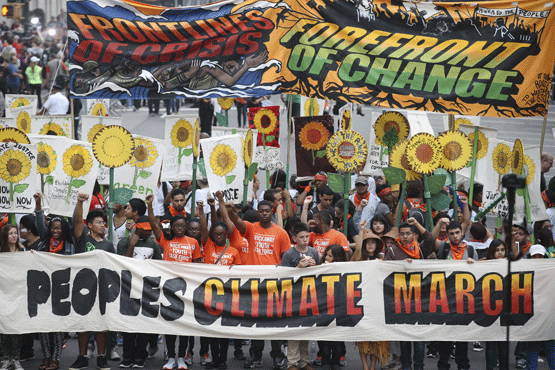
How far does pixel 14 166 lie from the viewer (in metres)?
9.48

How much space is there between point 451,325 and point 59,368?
15.0ft

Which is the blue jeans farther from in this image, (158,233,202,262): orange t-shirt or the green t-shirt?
the green t-shirt

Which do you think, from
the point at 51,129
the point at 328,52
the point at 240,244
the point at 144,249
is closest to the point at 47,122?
the point at 51,129

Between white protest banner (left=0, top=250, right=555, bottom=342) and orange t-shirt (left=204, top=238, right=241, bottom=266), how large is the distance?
36 centimetres

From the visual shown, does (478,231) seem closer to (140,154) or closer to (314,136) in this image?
(314,136)

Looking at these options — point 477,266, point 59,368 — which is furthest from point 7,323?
point 477,266

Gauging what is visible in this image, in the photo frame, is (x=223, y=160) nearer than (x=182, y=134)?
Yes

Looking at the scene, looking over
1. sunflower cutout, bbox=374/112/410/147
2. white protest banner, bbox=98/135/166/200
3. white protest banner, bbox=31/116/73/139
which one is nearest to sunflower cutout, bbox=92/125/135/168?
white protest banner, bbox=98/135/166/200

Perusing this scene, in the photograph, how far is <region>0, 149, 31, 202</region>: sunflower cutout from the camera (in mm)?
9438

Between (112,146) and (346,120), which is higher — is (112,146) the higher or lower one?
the lower one

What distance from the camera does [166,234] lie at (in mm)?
9891

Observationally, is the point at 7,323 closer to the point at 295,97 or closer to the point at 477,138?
the point at 477,138

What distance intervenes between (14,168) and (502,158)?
6.12 metres

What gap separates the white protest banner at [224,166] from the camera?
10.3 m
